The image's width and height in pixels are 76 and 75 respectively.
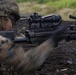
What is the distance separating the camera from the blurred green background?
18.3 m

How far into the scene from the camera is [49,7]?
65.2 feet

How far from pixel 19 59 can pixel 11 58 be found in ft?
0.28

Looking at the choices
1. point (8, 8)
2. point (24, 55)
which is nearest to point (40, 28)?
point (8, 8)

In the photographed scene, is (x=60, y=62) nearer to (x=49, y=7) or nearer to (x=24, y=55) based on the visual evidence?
(x=24, y=55)

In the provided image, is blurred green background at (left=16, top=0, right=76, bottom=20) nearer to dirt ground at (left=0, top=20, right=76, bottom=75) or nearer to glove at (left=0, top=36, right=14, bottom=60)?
dirt ground at (left=0, top=20, right=76, bottom=75)

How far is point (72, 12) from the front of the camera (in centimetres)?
1783

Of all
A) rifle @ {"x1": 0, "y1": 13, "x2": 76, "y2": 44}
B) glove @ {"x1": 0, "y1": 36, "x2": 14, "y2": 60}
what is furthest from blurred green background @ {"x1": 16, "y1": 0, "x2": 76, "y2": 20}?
glove @ {"x1": 0, "y1": 36, "x2": 14, "y2": 60}

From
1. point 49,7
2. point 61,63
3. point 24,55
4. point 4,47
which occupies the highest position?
point 4,47

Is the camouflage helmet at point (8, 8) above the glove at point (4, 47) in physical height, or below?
above

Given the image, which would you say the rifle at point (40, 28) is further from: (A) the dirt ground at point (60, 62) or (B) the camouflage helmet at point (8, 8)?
(B) the camouflage helmet at point (8, 8)

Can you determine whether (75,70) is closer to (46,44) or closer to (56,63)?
(56,63)

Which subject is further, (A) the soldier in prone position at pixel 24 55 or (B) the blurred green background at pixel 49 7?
(B) the blurred green background at pixel 49 7

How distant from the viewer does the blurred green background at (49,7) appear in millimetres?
18312

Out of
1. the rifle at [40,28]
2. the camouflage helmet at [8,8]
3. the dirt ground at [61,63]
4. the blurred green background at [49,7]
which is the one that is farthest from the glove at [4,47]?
the blurred green background at [49,7]
